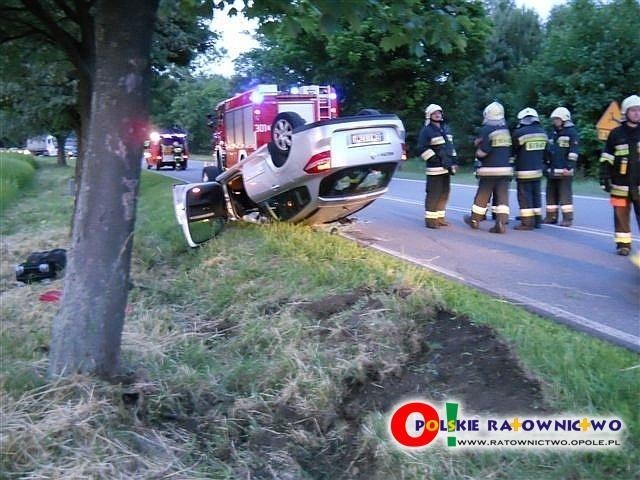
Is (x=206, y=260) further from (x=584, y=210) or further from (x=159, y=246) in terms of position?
(x=584, y=210)

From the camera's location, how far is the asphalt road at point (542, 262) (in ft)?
18.8

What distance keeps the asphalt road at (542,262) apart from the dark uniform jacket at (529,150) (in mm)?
832

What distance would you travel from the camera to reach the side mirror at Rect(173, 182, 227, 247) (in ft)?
30.9

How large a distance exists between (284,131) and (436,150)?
8.95 ft

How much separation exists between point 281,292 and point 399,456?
9.35 ft

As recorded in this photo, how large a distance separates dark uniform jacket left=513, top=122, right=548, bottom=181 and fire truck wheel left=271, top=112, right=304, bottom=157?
3.63m

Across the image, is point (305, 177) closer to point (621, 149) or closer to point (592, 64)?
point (621, 149)

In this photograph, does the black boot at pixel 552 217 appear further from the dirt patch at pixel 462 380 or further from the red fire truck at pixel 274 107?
the dirt patch at pixel 462 380

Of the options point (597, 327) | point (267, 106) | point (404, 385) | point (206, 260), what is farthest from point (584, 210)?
point (404, 385)

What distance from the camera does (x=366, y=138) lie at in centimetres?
826

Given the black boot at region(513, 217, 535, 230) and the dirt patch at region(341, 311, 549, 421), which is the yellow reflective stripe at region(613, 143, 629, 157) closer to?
the black boot at region(513, 217, 535, 230)

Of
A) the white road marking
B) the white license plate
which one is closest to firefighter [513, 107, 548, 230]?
the white license plate

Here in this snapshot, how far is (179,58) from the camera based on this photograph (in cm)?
1638

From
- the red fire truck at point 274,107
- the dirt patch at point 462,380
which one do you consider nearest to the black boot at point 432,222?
the red fire truck at point 274,107
